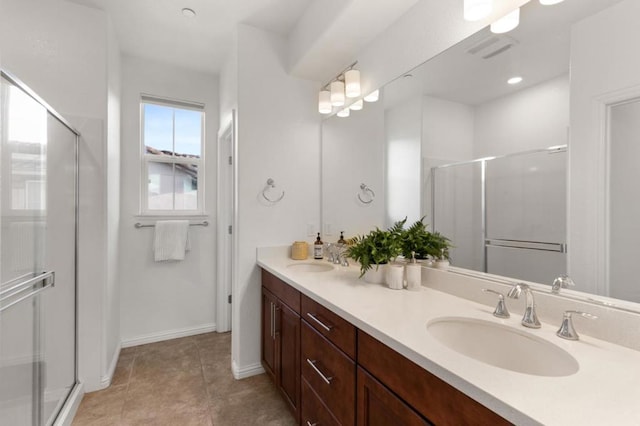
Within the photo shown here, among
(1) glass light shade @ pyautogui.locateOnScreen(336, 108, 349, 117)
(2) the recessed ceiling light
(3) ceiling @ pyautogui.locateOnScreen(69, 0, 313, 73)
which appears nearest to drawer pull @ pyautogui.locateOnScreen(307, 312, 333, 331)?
(1) glass light shade @ pyautogui.locateOnScreen(336, 108, 349, 117)

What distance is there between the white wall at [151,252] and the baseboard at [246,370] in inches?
38.7

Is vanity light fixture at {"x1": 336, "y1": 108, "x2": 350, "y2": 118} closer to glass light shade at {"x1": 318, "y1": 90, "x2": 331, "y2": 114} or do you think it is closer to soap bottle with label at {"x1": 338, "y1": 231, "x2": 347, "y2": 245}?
glass light shade at {"x1": 318, "y1": 90, "x2": 331, "y2": 114}

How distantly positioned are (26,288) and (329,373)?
1527mm

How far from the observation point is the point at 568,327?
90 centimetres

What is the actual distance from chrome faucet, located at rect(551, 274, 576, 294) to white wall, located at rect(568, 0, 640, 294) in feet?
0.08

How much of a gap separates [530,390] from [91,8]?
3.09 m

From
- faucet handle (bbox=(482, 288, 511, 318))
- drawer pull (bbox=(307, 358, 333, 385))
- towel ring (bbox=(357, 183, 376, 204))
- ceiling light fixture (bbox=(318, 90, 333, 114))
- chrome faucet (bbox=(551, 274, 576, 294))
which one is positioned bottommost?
drawer pull (bbox=(307, 358, 333, 385))

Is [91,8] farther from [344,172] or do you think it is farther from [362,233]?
[362,233]

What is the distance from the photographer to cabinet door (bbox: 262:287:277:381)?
200cm

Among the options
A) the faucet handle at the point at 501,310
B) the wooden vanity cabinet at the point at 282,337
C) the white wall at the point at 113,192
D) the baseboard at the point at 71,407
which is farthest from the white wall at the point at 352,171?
the baseboard at the point at 71,407

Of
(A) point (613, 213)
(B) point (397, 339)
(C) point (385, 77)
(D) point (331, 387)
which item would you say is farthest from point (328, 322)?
(C) point (385, 77)

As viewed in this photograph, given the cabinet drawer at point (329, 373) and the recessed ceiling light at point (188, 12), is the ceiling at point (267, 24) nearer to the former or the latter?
the recessed ceiling light at point (188, 12)

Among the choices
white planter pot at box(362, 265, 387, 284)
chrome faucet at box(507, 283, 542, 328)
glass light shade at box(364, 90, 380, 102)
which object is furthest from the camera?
glass light shade at box(364, 90, 380, 102)

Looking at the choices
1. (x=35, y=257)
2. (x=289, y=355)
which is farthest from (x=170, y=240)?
(x=289, y=355)
